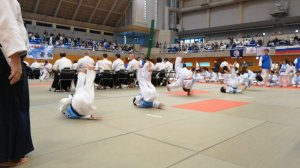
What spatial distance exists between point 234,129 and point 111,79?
7688 millimetres

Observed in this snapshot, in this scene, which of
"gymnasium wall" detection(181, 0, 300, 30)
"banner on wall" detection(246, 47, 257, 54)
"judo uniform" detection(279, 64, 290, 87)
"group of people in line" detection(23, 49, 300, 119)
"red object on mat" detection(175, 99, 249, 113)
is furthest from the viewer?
"gymnasium wall" detection(181, 0, 300, 30)

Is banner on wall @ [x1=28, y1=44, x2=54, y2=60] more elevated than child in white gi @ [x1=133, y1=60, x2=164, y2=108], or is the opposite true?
banner on wall @ [x1=28, y1=44, x2=54, y2=60]

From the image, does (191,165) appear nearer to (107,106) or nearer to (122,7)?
(107,106)

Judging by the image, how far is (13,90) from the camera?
2283mm

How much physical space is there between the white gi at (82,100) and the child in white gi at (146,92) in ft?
5.16

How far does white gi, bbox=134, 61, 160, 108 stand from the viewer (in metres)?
5.75

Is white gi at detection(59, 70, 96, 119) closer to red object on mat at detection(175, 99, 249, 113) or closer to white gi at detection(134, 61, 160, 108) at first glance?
white gi at detection(134, 61, 160, 108)

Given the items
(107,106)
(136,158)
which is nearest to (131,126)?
(136,158)

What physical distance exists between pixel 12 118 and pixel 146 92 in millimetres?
3679

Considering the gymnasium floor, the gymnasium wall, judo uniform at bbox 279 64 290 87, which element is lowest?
the gymnasium floor

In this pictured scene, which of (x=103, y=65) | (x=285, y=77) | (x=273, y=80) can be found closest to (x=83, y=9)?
(x=103, y=65)

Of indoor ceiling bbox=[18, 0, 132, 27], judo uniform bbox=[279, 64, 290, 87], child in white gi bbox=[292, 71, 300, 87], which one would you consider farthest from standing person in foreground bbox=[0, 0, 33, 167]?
indoor ceiling bbox=[18, 0, 132, 27]

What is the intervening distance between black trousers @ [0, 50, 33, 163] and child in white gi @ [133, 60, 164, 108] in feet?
11.6

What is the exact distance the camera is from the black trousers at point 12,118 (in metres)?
2.22
